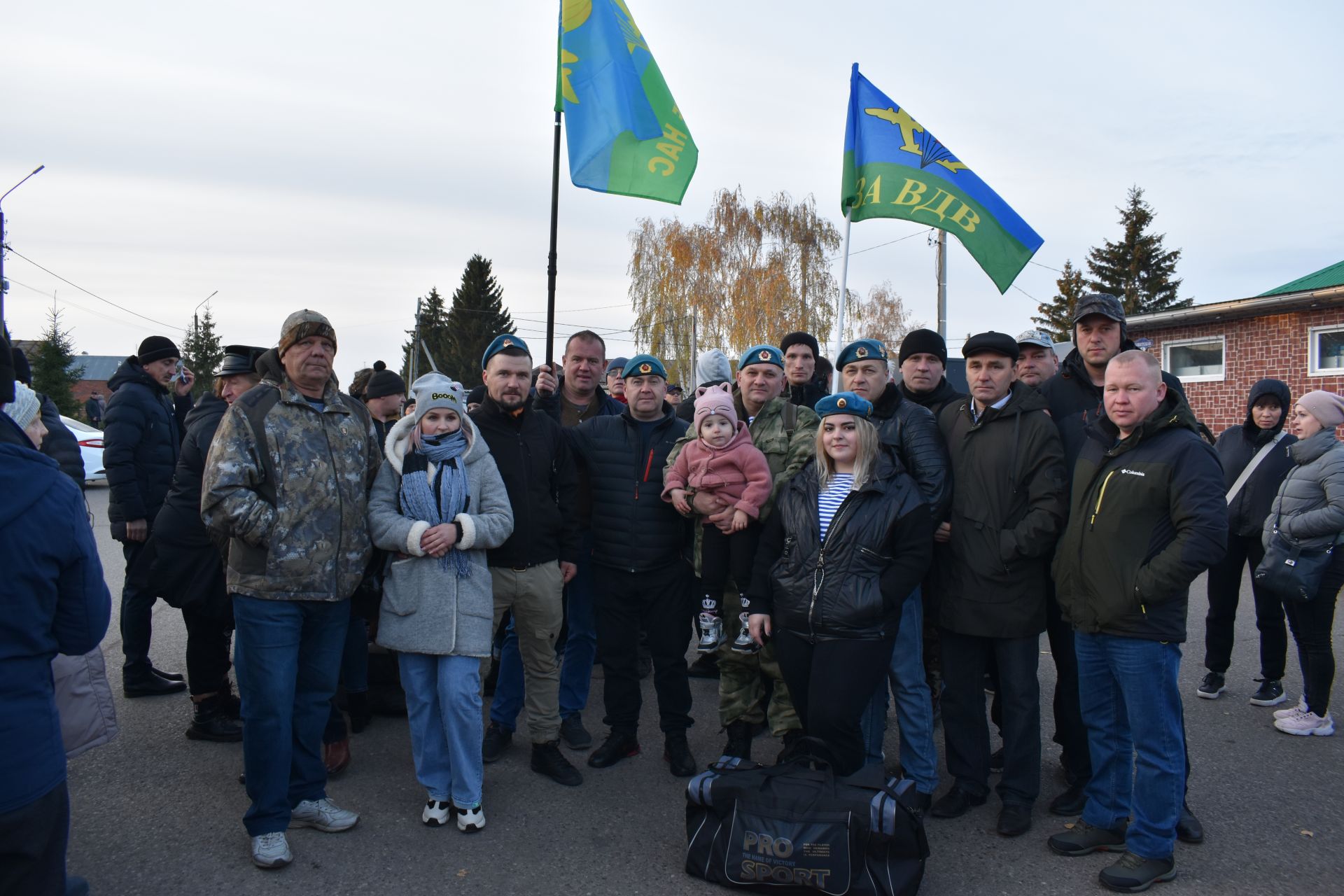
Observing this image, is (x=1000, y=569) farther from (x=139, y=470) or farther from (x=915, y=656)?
(x=139, y=470)

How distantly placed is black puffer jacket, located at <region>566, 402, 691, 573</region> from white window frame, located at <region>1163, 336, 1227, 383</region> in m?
16.9

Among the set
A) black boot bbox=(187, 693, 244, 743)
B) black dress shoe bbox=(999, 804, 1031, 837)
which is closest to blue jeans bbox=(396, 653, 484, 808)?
black boot bbox=(187, 693, 244, 743)

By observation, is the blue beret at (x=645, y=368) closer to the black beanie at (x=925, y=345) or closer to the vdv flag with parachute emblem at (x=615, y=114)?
the black beanie at (x=925, y=345)

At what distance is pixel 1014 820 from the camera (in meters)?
3.89

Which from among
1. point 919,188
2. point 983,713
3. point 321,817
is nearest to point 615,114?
point 919,188

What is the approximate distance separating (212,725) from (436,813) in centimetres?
182

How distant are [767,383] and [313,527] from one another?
243 centimetres

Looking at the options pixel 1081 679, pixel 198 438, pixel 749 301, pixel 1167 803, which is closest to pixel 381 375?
pixel 198 438

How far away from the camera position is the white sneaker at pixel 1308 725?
200 inches

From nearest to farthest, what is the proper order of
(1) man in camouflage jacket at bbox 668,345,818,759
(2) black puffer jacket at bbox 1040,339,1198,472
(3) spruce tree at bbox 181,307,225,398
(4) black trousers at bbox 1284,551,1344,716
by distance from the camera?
(2) black puffer jacket at bbox 1040,339,1198,472 → (1) man in camouflage jacket at bbox 668,345,818,759 → (4) black trousers at bbox 1284,551,1344,716 → (3) spruce tree at bbox 181,307,225,398

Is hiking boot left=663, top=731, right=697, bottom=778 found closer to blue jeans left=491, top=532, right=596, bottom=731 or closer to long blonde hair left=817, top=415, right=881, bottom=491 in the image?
blue jeans left=491, top=532, right=596, bottom=731

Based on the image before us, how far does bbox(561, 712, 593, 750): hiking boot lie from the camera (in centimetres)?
491

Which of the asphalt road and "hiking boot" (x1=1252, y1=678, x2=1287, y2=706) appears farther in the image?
"hiking boot" (x1=1252, y1=678, x2=1287, y2=706)

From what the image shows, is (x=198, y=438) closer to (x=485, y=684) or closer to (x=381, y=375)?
(x=381, y=375)
